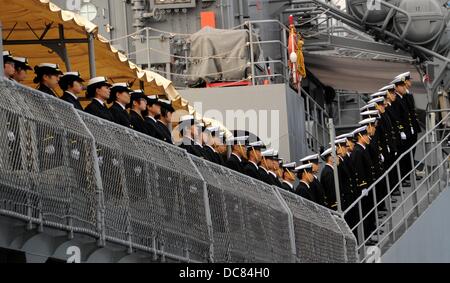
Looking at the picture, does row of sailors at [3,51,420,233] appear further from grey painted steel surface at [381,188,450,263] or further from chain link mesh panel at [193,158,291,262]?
grey painted steel surface at [381,188,450,263]

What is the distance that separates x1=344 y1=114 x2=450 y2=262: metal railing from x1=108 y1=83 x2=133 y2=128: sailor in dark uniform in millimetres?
7040

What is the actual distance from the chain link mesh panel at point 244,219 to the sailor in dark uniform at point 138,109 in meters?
1.02

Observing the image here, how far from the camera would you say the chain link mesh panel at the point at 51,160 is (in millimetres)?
15070

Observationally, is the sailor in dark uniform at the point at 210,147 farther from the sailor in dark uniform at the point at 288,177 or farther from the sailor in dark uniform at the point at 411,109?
the sailor in dark uniform at the point at 411,109

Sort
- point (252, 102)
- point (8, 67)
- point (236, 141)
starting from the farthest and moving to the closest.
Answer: point (252, 102), point (236, 141), point (8, 67)

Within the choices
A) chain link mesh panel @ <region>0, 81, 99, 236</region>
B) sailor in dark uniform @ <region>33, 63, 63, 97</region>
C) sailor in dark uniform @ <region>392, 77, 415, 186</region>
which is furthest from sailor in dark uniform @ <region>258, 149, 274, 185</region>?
chain link mesh panel @ <region>0, 81, 99, 236</region>

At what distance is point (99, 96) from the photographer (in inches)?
758

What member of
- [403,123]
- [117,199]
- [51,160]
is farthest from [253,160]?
[51,160]

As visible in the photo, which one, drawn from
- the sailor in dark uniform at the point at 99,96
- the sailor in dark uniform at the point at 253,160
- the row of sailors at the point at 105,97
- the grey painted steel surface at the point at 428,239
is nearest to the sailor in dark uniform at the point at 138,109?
the row of sailors at the point at 105,97

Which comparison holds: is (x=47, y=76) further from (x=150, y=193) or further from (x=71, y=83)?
(x=150, y=193)

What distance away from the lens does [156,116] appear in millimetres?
21312

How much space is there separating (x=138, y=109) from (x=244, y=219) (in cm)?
197

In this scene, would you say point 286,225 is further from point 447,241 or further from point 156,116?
point 447,241
